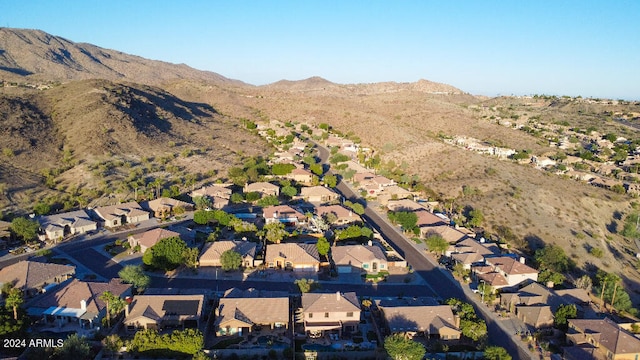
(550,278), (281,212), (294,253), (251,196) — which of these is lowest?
(550,278)

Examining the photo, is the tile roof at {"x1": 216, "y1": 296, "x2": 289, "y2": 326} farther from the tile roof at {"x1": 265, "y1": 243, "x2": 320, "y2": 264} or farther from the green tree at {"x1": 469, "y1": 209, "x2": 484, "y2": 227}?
the green tree at {"x1": 469, "y1": 209, "x2": 484, "y2": 227}

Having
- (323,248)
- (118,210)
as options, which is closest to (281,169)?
(118,210)

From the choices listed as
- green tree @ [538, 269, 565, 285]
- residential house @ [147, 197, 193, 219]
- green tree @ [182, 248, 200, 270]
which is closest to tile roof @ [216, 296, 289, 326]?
green tree @ [182, 248, 200, 270]

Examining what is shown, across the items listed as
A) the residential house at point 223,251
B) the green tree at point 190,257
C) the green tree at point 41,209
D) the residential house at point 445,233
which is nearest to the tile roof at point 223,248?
the residential house at point 223,251

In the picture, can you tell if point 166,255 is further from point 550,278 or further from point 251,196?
point 550,278

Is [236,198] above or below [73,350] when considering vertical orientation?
above
